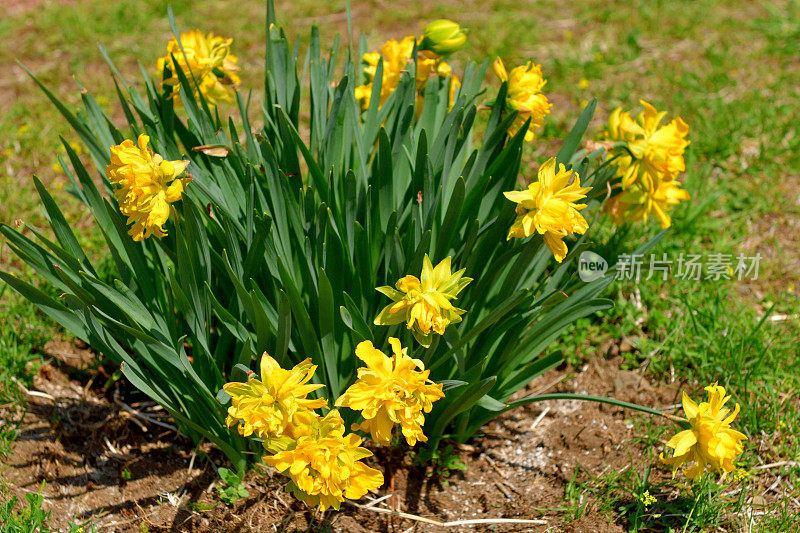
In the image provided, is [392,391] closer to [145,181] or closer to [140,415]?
[145,181]

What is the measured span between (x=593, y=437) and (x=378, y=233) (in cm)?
100

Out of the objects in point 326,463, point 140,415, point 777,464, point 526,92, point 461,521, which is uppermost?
point 526,92

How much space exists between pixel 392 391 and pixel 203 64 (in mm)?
1126

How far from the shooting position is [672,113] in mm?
3492

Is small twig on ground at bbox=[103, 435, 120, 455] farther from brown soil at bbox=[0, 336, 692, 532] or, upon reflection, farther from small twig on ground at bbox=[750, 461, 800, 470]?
small twig on ground at bbox=[750, 461, 800, 470]

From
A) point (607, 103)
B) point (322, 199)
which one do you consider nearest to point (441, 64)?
point (322, 199)

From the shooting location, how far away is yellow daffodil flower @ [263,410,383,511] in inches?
54.2

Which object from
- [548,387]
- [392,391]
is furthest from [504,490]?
[392,391]

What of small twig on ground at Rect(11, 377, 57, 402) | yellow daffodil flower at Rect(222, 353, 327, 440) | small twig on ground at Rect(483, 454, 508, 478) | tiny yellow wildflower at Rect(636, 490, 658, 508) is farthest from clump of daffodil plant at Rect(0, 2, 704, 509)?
small twig on ground at Rect(11, 377, 57, 402)

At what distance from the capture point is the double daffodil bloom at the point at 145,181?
145cm

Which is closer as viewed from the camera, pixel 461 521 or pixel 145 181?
pixel 145 181

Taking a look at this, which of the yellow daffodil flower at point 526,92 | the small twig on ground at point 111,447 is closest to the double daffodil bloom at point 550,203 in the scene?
the yellow daffodil flower at point 526,92

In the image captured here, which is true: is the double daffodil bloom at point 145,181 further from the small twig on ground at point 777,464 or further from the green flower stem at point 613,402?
the small twig on ground at point 777,464

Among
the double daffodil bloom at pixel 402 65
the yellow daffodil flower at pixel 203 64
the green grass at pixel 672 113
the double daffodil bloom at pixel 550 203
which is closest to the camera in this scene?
the double daffodil bloom at pixel 550 203
